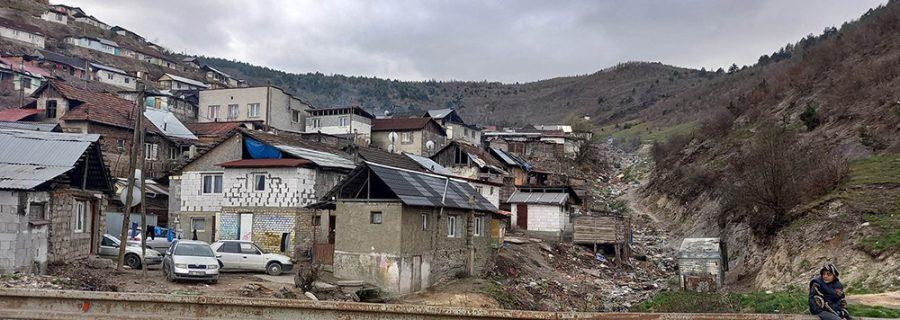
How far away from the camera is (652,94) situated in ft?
460

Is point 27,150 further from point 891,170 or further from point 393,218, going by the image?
point 891,170

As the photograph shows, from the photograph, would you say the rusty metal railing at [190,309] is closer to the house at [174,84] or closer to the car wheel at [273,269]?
the car wheel at [273,269]

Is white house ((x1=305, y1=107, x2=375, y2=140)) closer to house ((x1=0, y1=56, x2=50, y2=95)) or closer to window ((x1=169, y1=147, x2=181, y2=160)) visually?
window ((x1=169, y1=147, x2=181, y2=160))

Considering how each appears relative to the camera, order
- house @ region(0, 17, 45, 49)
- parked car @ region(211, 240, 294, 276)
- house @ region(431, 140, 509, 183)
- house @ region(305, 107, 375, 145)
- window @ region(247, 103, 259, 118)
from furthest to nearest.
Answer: house @ region(0, 17, 45, 49), window @ region(247, 103, 259, 118), house @ region(305, 107, 375, 145), house @ region(431, 140, 509, 183), parked car @ region(211, 240, 294, 276)

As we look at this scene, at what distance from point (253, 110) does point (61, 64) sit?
44.0 m

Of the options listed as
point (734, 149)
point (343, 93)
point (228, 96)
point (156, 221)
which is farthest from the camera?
point (343, 93)

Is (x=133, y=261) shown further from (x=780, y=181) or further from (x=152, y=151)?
(x=780, y=181)

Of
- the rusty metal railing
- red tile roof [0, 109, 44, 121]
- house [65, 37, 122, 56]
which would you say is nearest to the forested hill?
house [65, 37, 122, 56]

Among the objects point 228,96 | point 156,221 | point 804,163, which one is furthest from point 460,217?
point 228,96

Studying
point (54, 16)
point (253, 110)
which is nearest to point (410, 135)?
point (253, 110)

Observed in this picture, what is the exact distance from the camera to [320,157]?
31.7 meters

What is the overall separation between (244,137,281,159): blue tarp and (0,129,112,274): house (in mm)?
7923

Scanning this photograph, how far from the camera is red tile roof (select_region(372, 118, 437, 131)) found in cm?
5609

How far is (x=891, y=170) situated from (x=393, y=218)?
20538 mm
